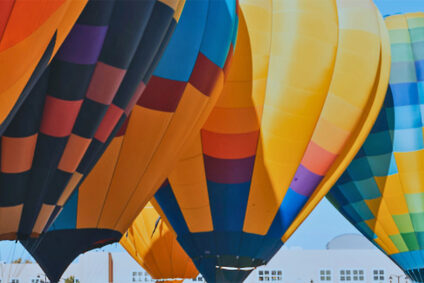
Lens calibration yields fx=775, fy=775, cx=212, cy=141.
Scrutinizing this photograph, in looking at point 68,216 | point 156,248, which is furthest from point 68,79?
point 156,248

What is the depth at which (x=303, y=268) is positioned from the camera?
2886 cm

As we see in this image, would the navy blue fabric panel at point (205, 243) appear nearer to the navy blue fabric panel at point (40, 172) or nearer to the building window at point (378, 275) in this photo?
the navy blue fabric panel at point (40, 172)

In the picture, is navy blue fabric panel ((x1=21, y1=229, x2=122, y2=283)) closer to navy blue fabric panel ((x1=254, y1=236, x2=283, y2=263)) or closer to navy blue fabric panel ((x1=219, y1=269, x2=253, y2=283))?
navy blue fabric panel ((x1=219, y1=269, x2=253, y2=283))

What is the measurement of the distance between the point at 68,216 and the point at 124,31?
290 cm

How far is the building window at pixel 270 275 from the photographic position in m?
28.7

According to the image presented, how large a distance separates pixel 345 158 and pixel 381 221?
3.23 meters

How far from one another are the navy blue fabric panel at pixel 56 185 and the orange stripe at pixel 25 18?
7.79 ft

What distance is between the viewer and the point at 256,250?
11711 mm

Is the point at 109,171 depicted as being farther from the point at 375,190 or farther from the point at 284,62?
the point at 375,190

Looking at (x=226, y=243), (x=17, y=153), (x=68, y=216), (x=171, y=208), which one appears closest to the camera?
(x=17, y=153)

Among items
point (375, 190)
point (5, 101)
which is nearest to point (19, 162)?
point (5, 101)

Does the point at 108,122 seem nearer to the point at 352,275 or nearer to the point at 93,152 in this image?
the point at 93,152

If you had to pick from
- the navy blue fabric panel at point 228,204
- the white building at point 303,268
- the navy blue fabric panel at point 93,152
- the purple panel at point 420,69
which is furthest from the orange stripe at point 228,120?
Answer: the white building at point 303,268

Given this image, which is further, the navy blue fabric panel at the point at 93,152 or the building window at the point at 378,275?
the building window at the point at 378,275
